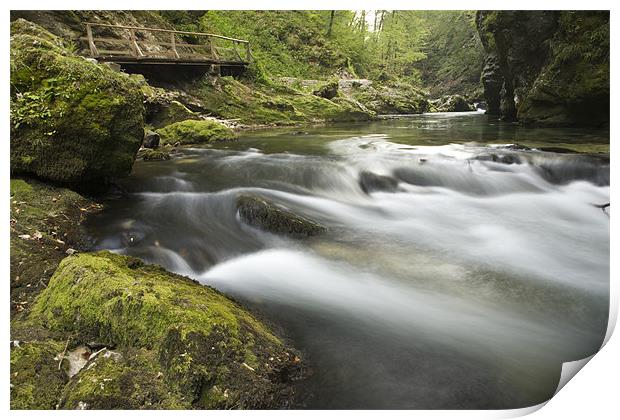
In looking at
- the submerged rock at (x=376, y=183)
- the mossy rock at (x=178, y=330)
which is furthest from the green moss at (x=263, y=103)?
the mossy rock at (x=178, y=330)

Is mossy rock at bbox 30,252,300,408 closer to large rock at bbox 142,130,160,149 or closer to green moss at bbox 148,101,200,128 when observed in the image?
large rock at bbox 142,130,160,149

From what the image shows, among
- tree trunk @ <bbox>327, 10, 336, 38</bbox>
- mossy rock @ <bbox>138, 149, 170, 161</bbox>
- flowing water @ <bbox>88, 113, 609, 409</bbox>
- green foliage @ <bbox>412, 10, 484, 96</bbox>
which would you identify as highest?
green foliage @ <bbox>412, 10, 484, 96</bbox>

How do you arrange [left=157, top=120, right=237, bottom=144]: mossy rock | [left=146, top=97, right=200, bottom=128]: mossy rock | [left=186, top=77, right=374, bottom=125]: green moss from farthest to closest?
[left=186, top=77, right=374, bottom=125]: green moss → [left=146, top=97, right=200, bottom=128]: mossy rock → [left=157, top=120, right=237, bottom=144]: mossy rock

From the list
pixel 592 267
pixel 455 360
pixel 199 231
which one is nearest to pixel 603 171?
pixel 592 267

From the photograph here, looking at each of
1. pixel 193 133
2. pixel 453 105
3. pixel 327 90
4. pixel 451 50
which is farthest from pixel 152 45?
pixel 453 105

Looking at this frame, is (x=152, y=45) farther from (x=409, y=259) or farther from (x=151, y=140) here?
(x=409, y=259)

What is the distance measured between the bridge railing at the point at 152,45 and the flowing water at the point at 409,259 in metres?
2.23

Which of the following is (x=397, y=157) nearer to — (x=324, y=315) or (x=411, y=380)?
(x=324, y=315)

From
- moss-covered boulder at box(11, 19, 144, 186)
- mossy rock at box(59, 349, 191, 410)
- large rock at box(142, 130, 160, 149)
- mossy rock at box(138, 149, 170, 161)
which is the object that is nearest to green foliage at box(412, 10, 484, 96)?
moss-covered boulder at box(11, 19, 144, 186)

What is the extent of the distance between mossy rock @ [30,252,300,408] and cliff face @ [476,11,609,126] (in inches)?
145

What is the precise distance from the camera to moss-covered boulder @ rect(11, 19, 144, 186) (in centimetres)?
319

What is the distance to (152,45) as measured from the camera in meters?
7.54
